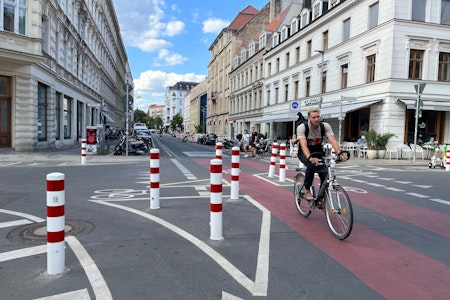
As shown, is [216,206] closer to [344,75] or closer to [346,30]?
[344,75]

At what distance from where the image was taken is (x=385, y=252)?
4.65 meters

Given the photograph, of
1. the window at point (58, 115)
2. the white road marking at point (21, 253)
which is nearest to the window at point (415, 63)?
the window at point (58, 115)

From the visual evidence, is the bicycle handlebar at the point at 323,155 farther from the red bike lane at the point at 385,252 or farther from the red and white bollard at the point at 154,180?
the red and white bollard at the point at 154,180

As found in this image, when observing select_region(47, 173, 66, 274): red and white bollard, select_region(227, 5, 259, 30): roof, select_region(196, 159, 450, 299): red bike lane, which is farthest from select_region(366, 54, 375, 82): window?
select_region(227, 5, 259, 30): roof

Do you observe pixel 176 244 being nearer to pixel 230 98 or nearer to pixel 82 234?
pixel 82 234

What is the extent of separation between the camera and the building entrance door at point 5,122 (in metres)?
20.6

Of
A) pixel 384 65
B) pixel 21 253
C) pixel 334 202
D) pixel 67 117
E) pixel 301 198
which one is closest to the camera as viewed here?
pixel 21 253

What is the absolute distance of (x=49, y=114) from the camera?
24188 mm

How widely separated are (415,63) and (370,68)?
2.90m

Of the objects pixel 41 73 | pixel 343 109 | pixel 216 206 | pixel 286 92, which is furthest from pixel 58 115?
pixel 216 206

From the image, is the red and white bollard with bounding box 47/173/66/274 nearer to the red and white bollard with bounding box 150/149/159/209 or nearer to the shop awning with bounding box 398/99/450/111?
the red and white bollard with bounding box 150/149/159/209

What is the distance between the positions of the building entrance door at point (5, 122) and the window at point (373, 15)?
23.7 m

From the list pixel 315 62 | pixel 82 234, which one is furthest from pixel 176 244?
pixel 315 62

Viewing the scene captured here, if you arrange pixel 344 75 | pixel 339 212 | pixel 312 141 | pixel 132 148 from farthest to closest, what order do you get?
pixel 344 75 < pixel 132 148 < pixel 312 141 < pixel 339 212
